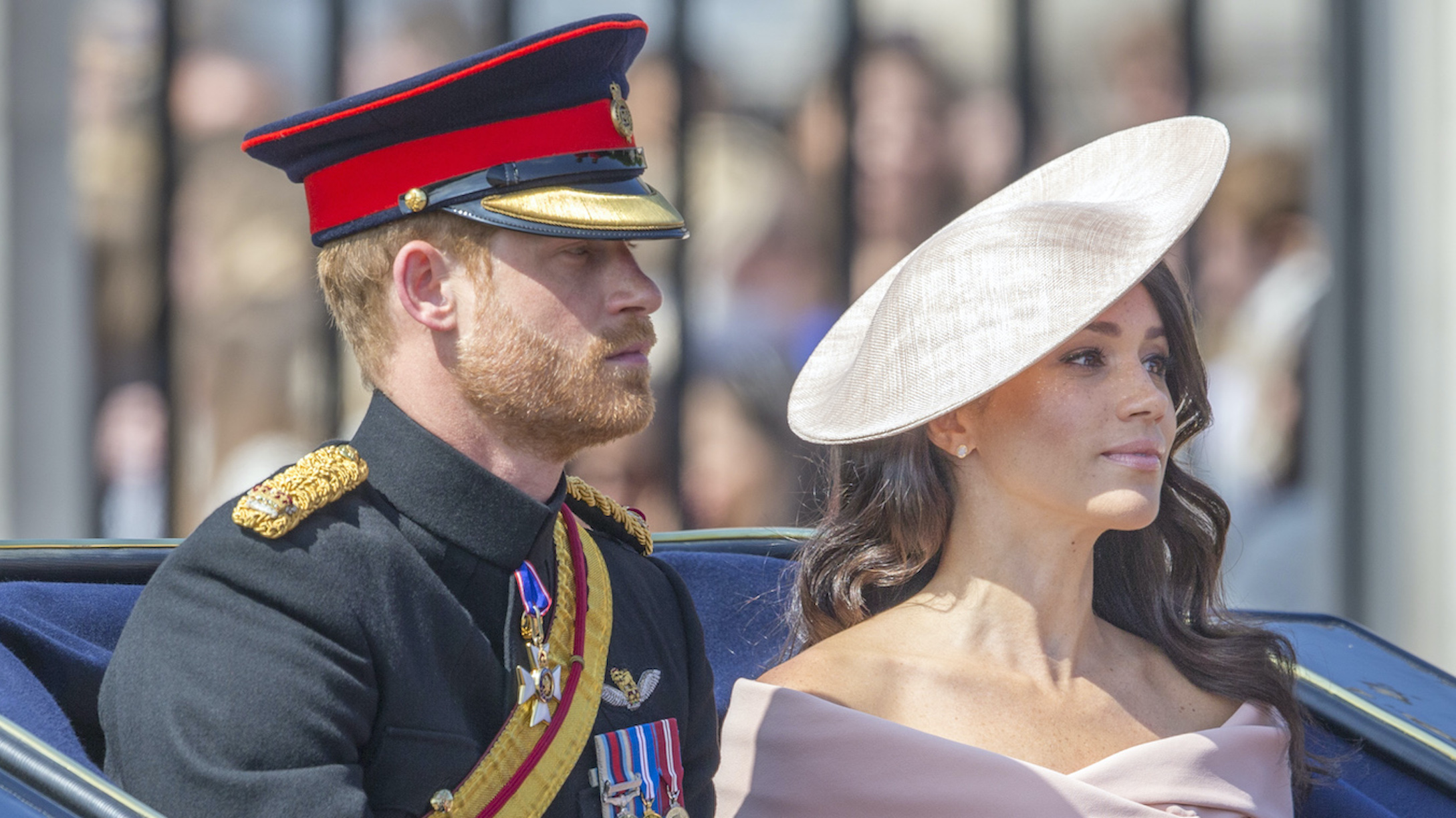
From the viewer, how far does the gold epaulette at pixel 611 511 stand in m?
2.25

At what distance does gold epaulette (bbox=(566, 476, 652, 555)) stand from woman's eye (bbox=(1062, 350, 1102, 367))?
634mm

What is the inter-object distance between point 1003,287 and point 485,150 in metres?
0.77

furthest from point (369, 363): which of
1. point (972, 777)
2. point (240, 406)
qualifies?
point (240, 406)

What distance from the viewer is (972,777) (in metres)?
2.17

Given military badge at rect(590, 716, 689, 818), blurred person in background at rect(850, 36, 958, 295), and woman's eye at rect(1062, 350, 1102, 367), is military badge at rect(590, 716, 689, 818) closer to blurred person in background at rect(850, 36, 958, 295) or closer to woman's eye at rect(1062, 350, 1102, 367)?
woman's eye at rect(1062, 350, 1102, 367)

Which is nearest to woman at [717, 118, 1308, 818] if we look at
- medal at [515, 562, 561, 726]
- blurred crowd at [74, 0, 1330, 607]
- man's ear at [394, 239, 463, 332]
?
medal at [515, 562, 561, 726]

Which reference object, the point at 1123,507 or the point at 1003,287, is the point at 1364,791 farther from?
the point at 1003,287

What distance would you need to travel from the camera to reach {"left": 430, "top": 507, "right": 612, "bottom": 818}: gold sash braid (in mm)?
1756

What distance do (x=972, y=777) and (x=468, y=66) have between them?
1124mm

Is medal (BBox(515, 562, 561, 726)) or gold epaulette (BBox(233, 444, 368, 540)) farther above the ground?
gold epaulette (BBox(233, 444, 368, 540))

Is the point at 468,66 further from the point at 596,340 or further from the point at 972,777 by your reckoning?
the point at 972,777

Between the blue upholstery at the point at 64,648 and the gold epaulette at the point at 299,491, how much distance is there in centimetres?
33

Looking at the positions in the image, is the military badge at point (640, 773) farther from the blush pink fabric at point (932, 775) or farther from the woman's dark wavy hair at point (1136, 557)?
the woman's dark wavy hair at point (1136, 557)

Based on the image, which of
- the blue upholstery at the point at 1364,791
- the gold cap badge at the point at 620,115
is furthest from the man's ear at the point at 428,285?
the blue upholstery at the point at 1364,791
